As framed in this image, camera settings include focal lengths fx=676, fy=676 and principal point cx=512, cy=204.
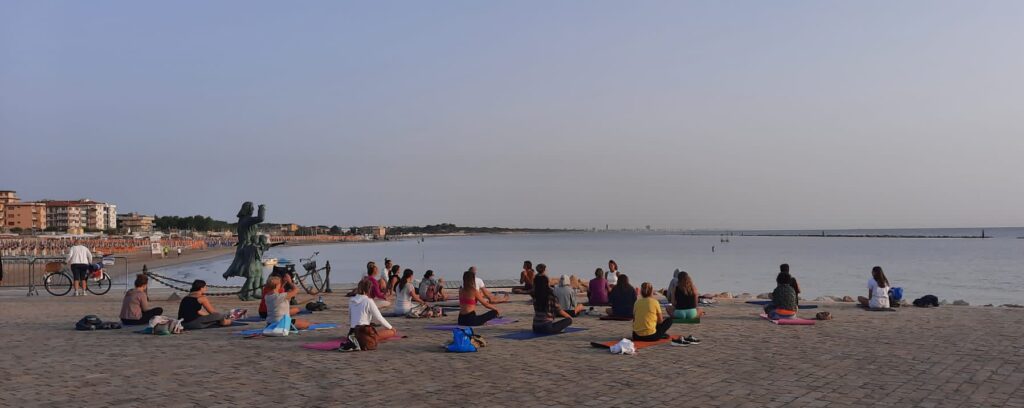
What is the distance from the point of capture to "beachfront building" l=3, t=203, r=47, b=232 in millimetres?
143375

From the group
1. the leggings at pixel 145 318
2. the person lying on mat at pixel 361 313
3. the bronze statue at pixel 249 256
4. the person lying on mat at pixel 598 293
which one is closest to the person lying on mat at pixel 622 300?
the person lying on mat at pixel 598 293

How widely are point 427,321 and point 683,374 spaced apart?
22.0 ft

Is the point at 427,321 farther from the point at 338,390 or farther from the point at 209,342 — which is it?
the point at 338,390

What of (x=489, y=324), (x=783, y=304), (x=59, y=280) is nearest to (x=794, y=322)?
(x=783, y=304)

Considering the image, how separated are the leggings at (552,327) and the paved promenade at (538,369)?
15 cm

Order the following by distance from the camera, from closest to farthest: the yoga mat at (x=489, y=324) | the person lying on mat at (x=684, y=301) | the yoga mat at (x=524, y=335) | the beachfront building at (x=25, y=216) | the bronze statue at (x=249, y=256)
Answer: the yoga mat at (x=524, y=335), the yoga mat at (x=489, y=324), the person lying on mat at (x=684, y=301), the bronze statue at (x=249, y=256), the beachfront building at (x=25, y=216)

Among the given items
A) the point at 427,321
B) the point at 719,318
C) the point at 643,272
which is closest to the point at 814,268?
the point at 643,272

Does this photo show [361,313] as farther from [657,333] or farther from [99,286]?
[99,286]

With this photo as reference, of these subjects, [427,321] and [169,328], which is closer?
[169,328]

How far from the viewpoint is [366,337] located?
10.1 metres

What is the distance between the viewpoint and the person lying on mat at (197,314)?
1236 cm

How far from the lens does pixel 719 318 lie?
14.1 metres

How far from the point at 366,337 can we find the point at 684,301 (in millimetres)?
6213

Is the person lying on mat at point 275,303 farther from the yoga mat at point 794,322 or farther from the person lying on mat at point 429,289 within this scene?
the yoga mat at point 794,322
